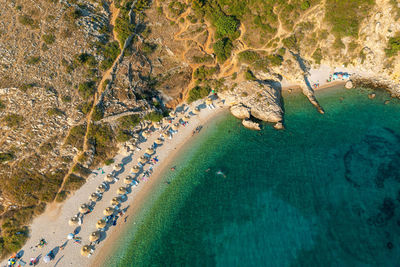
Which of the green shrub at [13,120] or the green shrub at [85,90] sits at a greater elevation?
the green shrub at [13,120]

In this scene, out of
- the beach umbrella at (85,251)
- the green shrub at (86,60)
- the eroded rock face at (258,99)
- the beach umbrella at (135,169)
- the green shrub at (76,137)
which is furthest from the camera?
the eroded rock face at (258,99)

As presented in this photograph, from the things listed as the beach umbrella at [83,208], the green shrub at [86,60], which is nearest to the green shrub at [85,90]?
the green shrub at [86,60]

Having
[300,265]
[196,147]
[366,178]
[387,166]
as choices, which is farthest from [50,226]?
[387,166]

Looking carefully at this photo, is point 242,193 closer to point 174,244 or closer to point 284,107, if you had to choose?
point 174,244

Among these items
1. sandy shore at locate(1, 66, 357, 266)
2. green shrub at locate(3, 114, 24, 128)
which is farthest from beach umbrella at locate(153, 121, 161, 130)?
green shrub at locate(3, 114, 24, 128)

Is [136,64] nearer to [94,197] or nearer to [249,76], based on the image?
[249,76]

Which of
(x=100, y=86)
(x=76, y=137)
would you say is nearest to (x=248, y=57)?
(x=100, y=86)

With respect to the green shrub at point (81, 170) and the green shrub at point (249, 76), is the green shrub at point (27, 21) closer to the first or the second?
the green shrub at point (81, 170)
